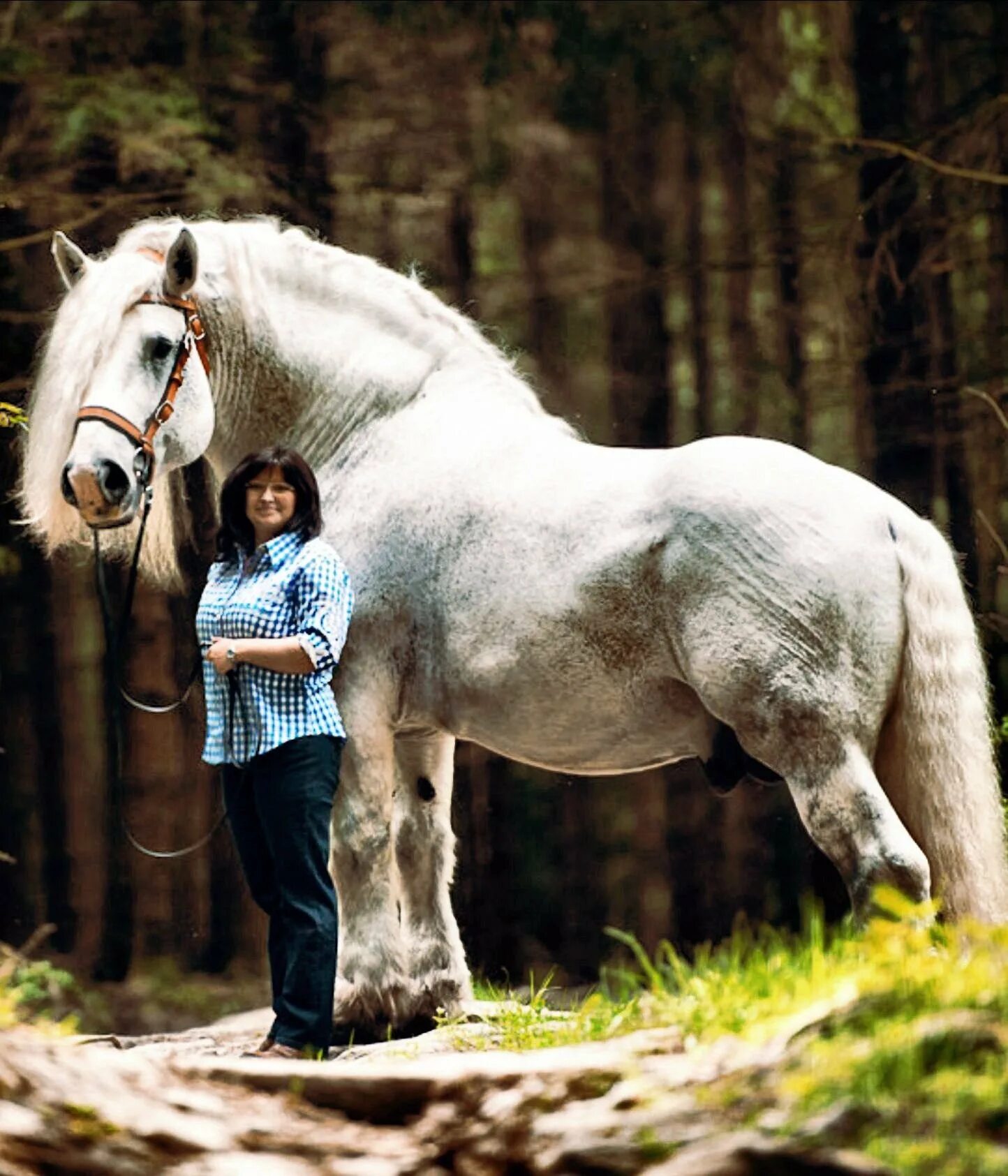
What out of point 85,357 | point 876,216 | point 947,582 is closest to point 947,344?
point 876,216

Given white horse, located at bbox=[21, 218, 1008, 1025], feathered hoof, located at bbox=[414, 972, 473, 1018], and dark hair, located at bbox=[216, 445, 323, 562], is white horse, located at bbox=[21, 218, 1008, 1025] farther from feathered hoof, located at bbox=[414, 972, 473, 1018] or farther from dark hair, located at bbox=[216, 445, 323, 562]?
dark hair, located at bbox=[216, 445, 323, 562]

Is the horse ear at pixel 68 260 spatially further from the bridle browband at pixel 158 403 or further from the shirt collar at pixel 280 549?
the shirt collar at pixel 280 549

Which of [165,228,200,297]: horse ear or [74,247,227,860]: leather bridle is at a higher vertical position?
[165,228,200,297]: horse ear

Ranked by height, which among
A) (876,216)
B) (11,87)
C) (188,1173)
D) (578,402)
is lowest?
(188,1173)

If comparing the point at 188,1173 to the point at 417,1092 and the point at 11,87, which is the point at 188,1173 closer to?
the point at 417,1092

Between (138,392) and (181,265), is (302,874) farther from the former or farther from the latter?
(181,265)

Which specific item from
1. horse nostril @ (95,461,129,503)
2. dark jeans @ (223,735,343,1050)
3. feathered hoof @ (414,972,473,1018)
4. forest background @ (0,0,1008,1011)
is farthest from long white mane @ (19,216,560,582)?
forest background @ (0,0,1008,1011)

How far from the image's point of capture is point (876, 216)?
8.99 metres

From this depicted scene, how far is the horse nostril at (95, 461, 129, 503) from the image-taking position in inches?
185

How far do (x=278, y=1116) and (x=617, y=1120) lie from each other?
74cm

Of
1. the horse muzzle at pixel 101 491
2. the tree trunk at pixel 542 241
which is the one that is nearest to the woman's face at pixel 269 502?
the horse muzzle at pixel 101 491

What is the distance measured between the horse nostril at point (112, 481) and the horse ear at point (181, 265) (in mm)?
552

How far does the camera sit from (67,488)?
186 inches

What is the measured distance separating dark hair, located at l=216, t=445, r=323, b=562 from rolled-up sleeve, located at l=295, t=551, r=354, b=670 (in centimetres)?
12
